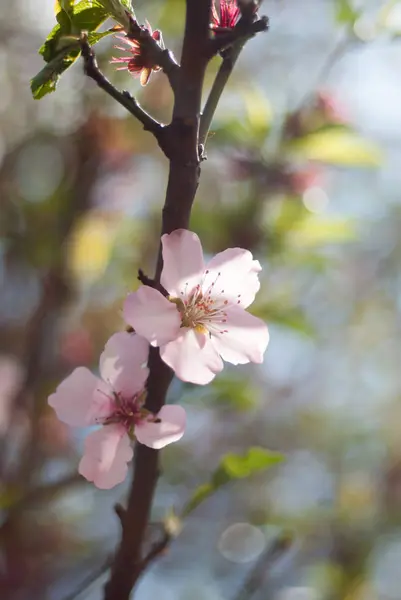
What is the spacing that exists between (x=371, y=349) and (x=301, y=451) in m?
0.55

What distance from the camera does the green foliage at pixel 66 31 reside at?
419mm

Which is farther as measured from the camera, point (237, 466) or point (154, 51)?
point (237, 466)

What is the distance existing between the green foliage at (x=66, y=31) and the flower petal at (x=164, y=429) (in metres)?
0.22

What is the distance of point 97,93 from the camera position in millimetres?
1357

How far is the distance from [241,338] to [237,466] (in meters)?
0.16

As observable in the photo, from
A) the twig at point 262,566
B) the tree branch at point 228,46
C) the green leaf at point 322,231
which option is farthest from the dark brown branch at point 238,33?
the green leaf at point 322,231

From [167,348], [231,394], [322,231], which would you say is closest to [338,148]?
[322,231]

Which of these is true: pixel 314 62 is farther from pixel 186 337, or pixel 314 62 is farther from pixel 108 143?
pixel 186 337

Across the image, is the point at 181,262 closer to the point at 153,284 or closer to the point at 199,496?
the point at 153,284

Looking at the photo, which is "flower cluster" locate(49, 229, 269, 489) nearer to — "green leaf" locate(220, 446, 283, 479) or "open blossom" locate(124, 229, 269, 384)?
"open blossom" locate(124, 229, 269, 384)

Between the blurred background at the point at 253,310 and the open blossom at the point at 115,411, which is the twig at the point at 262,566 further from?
the open blossom at the point at 115,411

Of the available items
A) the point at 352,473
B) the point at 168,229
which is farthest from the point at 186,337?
the point at 352,473

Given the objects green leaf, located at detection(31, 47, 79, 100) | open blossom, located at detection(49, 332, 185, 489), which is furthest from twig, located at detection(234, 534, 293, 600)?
green leaf, located at detection(31, 47, 79, 100)

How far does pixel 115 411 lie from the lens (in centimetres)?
50
